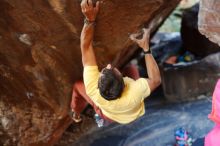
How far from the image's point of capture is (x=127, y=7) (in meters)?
3.63

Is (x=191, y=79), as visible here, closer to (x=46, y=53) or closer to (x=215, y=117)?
(x=46, y=53)

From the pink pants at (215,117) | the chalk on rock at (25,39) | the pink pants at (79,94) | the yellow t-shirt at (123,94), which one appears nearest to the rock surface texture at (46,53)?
the chalk on rock at (25,39)

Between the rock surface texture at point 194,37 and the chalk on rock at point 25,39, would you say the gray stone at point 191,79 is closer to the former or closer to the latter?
the rock surface texture at point 194,37

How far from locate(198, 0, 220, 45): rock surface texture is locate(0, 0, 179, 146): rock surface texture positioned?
2.06 ft

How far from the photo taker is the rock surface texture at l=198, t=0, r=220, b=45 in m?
3.08

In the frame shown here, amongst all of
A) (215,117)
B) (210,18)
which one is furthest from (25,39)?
(215,117)

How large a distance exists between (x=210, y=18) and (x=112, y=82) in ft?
3.25

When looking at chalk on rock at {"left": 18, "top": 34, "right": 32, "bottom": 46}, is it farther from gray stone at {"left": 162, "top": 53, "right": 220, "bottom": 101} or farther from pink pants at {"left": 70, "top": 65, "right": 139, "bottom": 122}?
gray stone at {"left": 162, "top": 53, "right": 220, "bottom": 101}

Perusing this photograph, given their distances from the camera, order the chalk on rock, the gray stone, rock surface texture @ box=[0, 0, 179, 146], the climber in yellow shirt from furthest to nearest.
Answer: the gray stone, the chalk on rock, rock surface texture @ box=[0, 0, 179, 146], the climber in yellow shirt

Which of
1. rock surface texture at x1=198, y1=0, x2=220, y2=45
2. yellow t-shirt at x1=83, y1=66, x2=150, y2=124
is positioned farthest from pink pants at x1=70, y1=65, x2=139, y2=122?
rock surface texture at x1=198, y1=0, x2=220, y2=45

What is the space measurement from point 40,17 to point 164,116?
111 inches

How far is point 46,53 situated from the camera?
4.11 m

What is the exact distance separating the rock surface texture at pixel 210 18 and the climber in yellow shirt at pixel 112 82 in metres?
0.55

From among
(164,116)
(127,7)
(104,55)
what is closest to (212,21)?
(127,7)
